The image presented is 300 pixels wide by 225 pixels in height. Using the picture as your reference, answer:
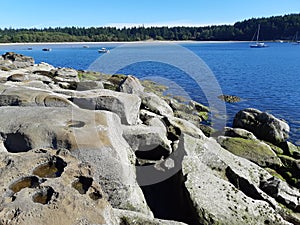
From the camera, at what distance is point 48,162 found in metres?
6.18

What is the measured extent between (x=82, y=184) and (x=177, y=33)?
169129 millimetres

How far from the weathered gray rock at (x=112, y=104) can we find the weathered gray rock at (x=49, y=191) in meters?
4.35

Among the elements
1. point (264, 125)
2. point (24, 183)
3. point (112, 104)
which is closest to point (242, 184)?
point (112, 104)

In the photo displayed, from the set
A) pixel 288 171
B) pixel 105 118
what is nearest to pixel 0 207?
pixel 105 118

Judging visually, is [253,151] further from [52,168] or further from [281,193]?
[52,168]

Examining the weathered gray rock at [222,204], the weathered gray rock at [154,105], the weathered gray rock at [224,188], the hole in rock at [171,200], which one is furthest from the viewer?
the weathered gray rock at [154,105]

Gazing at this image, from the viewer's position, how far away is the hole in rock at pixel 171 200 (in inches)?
285

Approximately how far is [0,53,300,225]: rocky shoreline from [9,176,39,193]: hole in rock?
0.02 m

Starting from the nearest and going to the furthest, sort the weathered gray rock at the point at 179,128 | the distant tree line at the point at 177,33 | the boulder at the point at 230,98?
the weathered gray rock at the point at 179,128 < the boulder at the point at 230,98 < the distant tree line at the point at 177,33

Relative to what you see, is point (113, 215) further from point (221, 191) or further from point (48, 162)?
point (221, 191)

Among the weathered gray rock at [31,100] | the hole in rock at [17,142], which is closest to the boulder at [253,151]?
the weathered gray rock at [31,100]

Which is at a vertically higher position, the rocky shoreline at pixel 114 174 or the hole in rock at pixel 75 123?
the hole in rock at pixel 75 123

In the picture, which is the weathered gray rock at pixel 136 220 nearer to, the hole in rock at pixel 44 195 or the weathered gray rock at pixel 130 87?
the hole in rock at pixel 44 195

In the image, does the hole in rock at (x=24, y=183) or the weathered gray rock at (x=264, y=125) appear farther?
the weathered gray rock at (x=264, y=125)
